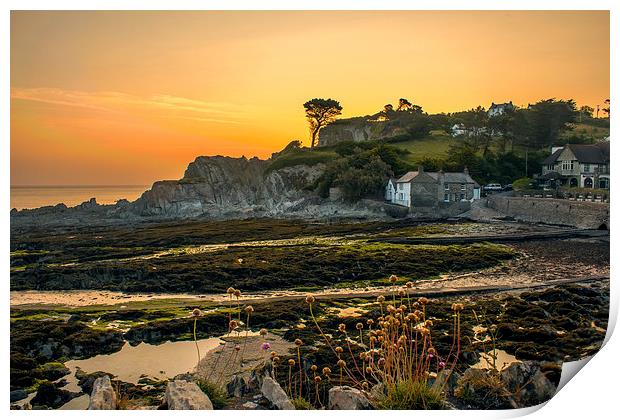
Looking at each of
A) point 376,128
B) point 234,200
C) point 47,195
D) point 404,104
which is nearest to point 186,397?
point 47,195

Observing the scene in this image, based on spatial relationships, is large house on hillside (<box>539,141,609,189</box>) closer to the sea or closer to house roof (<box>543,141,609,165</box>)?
house roof (<box>543,141,609,165</box>)

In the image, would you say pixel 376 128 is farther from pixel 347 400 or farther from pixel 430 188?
pixel 347 400

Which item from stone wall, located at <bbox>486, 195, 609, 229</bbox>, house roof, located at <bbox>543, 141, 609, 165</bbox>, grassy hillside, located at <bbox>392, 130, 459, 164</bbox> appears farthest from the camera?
grassy hillside, located at <bbox>392, 130, 459, 164</bbox>

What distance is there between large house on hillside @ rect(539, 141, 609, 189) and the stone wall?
1299 millimetres

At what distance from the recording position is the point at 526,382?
4812mm

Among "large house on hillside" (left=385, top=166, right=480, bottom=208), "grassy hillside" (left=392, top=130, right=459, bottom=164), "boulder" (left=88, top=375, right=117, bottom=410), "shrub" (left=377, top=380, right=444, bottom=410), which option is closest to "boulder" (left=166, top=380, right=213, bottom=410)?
"boulder" (left=88, top=375, right=117, bottom=410)

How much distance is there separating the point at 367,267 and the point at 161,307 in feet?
11.8

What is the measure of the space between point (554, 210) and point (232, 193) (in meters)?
10.1

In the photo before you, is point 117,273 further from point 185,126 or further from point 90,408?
point 90,408

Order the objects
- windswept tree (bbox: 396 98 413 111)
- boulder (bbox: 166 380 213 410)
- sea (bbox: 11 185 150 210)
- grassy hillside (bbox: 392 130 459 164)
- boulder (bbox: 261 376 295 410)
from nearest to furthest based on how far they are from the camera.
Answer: boulder (bbox: 166 380 213 410) → boulder (bbox: 261 376 295 410) → sea (bbox: 11 185 150 210) → windswept tree (bbox: 396 98 413 111) → grassy hillside (bbox: 392 130 459 164)

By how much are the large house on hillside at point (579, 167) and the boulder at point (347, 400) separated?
44.7 feet

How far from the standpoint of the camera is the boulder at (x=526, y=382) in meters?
4.79

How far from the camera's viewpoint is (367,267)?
33.2 ft

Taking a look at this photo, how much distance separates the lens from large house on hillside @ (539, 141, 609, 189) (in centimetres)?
A: 1617
